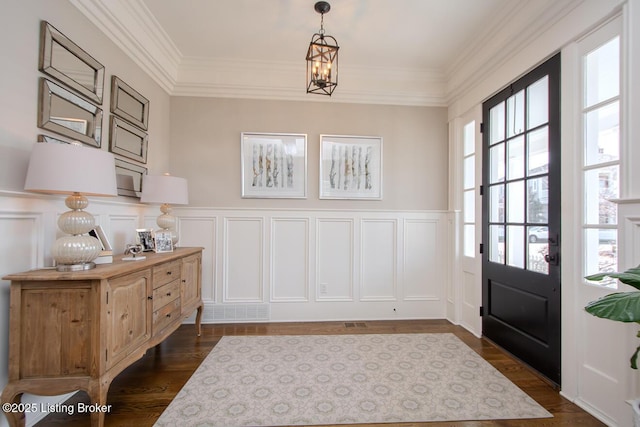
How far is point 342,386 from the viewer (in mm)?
1962

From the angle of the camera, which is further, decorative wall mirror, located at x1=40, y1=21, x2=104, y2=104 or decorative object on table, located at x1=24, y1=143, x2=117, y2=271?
decorative wall mirror, located at x1=40, y1=21, x2=104, y2=104

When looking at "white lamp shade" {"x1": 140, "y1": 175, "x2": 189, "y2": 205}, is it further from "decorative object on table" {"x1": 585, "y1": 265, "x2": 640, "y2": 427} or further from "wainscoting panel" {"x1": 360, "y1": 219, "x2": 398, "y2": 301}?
"decorative object on table" {"x1": 585, "y1": 265, "x2": 640, "y2": 427}

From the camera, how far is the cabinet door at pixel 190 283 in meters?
2.47

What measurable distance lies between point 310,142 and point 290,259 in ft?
4.65

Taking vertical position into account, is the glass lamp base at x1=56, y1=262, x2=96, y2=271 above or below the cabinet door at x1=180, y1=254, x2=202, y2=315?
above

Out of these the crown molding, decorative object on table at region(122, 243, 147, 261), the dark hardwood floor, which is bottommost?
the dark hardwood floor

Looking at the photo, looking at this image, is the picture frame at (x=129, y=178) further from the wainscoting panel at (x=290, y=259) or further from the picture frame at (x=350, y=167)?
the picture frame at (x=350, y=167)

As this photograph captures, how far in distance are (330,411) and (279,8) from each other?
306cm

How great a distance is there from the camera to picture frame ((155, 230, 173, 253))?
96.6 inches

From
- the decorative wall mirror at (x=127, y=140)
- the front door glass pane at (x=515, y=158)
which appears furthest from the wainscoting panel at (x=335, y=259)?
the decorative wall mirror at (x=127, y=140)

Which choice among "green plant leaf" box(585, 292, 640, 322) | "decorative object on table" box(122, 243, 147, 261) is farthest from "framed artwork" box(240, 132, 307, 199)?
"green plant leaf" box(585, 292, 640, 322)

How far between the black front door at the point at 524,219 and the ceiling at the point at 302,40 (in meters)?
0.53

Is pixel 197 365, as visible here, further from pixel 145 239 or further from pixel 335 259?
pixel 335 259

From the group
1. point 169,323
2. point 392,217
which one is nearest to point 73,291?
point 169,323
